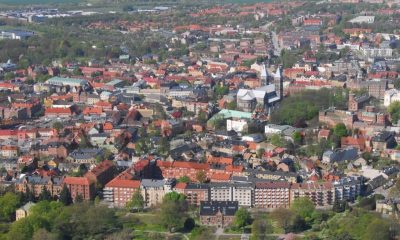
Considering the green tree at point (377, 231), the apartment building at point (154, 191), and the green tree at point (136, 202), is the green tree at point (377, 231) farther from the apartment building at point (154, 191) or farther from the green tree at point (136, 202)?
the green tree at point (136, 202)

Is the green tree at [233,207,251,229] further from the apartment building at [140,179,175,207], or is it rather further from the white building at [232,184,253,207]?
the apartment building at [140,179,175,207]

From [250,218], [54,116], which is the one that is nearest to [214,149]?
[250,218]

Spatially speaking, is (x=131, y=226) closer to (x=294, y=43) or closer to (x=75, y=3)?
(x=294, y=43)

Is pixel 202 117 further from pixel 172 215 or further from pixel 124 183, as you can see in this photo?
pixel 172 215

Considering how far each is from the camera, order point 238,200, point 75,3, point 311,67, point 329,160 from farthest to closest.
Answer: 1. point 75,3
2. point 311,67
3. point 329,160
4. point 238,200

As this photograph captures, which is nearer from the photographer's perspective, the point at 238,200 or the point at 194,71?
the point at 238,200

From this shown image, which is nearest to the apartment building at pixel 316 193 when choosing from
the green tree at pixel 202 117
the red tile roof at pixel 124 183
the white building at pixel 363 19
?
the red tile roof at pixel 124 183

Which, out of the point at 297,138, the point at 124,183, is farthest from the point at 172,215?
the point at 297,138

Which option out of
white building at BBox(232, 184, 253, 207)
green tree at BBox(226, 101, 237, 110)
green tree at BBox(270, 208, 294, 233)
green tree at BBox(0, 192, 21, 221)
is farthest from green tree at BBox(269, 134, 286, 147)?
green tree at BBox(0, 192, 21, 221)

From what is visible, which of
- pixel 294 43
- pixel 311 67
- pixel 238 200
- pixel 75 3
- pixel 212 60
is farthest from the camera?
pixel 75 3
